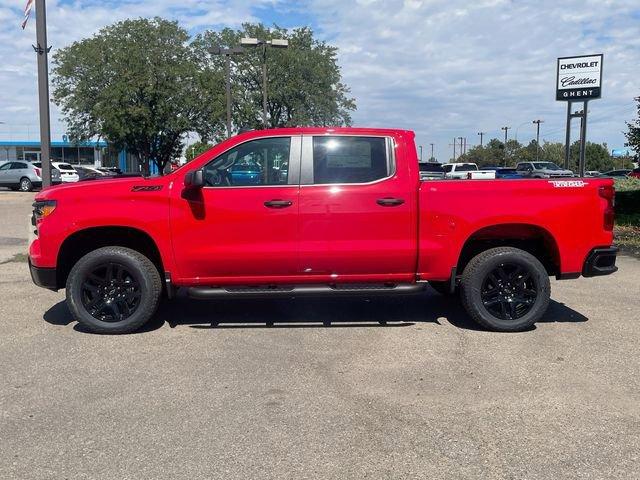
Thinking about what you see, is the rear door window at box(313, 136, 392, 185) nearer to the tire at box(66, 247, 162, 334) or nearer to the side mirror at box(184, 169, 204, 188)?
the side mirror at box(184, 169, 204, 188)

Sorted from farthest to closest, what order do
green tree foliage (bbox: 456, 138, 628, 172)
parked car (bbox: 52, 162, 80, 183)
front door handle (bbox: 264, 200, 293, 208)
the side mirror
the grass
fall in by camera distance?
green tree foliage (bbox: 456, 138, 628, 172) < parked car (bbox: 52, 162, 80, 183) < the grass < front door handle (bbox: 264, 200, 293, 208) < the side mirror

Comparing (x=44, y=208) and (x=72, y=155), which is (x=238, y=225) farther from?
(x=72, y=155)

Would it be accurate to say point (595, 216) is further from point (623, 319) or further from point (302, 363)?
point (302, 363)

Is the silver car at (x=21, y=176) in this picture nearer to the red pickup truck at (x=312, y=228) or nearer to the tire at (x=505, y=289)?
the red pickup truck at (x=312, y=228)

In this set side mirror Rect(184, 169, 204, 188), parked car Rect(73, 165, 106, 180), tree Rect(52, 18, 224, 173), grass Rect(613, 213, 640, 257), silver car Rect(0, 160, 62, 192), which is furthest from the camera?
tree Rect(52, 18, 224, 173)

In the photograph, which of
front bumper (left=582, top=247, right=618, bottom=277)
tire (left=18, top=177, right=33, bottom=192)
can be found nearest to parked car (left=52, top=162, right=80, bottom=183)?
tire (left=18, top=177, right=33, bottom=192)

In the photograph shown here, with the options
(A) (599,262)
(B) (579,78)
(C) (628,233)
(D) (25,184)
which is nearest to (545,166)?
(B) (579,78)

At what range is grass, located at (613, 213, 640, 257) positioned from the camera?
11738 mm

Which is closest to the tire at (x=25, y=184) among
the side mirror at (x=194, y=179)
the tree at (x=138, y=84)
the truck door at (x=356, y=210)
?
the tree at (x=138, y=84)

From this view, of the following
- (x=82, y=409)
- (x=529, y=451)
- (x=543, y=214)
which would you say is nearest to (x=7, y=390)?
(x=82, y=409)

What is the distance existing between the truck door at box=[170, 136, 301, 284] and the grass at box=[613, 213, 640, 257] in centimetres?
794

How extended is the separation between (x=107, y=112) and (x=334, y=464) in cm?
4106

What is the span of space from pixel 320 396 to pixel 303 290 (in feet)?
5.09

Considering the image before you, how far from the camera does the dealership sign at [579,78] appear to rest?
94.7 feet
